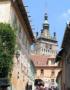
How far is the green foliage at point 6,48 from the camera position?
28.6 meters

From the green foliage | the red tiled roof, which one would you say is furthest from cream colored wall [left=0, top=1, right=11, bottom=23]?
the red tiled roof

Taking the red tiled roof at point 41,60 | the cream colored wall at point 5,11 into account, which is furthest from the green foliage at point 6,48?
the red tiled roof at point 41,60

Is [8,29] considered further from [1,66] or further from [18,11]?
[18,11]

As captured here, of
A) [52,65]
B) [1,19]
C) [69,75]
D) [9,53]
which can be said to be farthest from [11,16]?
[52,65]

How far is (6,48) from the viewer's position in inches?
1142

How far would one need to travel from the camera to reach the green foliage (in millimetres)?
28594

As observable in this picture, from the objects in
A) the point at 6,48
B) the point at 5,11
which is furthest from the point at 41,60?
the point at 6,48

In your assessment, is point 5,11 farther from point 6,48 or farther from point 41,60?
point 41,60

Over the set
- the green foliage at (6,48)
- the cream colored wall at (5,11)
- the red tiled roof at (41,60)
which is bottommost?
the red tiled roof at (41,60)

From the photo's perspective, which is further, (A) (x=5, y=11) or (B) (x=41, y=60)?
(B) (x=41, y=60)

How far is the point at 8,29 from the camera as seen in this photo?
95.2 ft

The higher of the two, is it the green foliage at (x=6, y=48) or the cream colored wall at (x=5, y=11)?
the cream colored wall at (x=5, y=11)

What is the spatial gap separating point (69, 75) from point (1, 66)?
529 inches

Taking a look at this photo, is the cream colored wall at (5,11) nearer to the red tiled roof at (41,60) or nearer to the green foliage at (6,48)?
the green foliage at (6,48)
